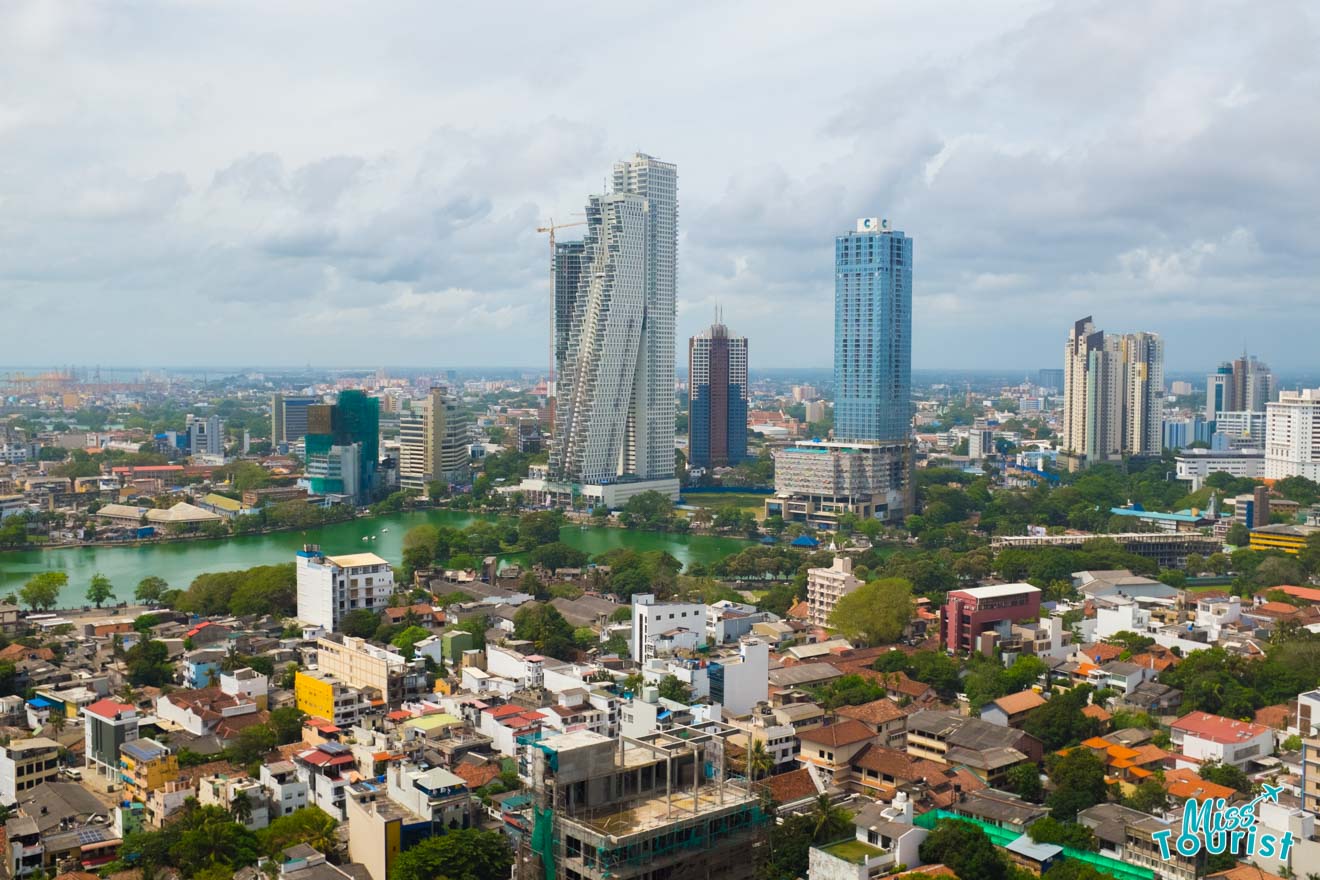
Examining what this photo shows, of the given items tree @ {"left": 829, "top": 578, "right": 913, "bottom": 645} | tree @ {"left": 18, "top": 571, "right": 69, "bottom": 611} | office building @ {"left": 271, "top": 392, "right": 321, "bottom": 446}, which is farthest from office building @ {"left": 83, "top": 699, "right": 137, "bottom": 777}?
office building @ {"left": 271, "top": 392, "right": 321, "bottom": 446}

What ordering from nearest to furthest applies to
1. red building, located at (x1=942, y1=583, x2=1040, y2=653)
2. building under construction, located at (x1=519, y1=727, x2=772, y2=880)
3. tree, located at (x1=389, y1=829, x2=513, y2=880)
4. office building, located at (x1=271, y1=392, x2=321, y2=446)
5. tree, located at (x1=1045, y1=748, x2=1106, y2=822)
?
building under construction, located at (x1=519, y1=727, x2=772, y2=880) → tree, located at (x1=389, y1=829, x2=513, y2=880) → tree, located at (x1=1045, y1=748, x2=1106, y2=822) → red building, located at (x1=942, y1=583, x2=1040, y2=653) → office building, located at (x1=271, y1=392, x2=321, y2=446)

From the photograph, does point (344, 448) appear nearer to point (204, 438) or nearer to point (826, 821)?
point (204, 438)

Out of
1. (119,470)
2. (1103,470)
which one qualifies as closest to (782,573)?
(1103,470)

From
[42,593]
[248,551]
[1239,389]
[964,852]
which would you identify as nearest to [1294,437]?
[1239,389]

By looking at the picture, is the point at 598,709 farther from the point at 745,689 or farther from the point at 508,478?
the point at 508,478

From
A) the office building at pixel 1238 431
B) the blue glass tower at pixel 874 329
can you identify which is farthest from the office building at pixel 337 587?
the office building at pixel 1238 431

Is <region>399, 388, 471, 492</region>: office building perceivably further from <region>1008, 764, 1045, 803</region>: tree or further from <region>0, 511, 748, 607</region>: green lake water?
<region>1008, 764, 1045, 803</region>: tree
